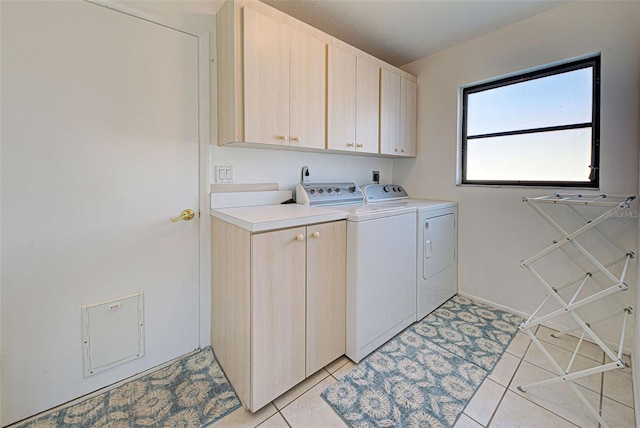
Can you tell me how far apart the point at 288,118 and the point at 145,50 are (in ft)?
2.82

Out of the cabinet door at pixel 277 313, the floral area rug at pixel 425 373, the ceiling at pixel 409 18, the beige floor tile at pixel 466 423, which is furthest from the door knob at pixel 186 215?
the beige floor tile at pixel 466 423

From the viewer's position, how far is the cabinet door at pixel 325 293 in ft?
5.00

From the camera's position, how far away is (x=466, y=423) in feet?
4.23

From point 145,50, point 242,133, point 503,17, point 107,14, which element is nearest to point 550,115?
point 503,17

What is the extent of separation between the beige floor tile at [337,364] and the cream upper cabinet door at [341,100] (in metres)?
1.45

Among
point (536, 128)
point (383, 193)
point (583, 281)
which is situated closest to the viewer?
point (583, 281)

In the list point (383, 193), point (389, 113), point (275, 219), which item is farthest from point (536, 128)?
point (275, 219)

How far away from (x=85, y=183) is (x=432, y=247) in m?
2.34

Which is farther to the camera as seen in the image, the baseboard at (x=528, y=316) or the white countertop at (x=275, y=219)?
the baseboard at (x=528, y=316)

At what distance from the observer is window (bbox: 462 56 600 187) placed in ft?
6.37

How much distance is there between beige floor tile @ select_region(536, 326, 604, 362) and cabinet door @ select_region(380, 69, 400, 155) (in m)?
1.83

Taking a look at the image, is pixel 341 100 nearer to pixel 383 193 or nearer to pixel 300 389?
pixel 383 193

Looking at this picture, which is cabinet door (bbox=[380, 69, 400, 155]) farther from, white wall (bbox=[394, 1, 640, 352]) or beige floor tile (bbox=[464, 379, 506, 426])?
beige floor tile (bbox=[464, 379, 506, 426])

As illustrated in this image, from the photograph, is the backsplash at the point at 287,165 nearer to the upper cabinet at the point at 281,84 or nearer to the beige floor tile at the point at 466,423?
the upper cabinet at the point at 281,84
